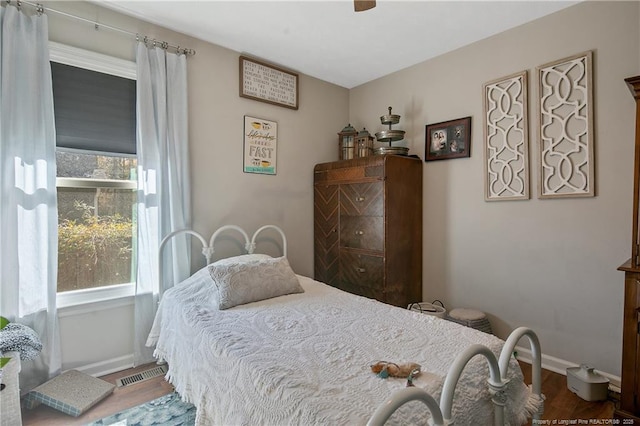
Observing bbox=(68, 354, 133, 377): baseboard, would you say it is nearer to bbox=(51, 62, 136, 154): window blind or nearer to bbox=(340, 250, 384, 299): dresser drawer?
bbox=(51, 62, 136, 154): window blind

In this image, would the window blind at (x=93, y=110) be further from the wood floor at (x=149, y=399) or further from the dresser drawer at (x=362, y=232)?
the dresser drawer at (x=362, y=232)

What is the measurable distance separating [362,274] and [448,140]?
57.8 inches

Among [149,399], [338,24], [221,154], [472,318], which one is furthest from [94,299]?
[472,318]

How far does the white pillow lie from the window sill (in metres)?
0.80

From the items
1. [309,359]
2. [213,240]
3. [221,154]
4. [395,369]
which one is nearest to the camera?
[395,369]

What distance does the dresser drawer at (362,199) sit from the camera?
2895 millimetres

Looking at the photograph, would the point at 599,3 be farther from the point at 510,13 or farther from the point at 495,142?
the point at 495,142

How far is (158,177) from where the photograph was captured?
8.13ft

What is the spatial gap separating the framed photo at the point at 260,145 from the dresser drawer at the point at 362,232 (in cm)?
90

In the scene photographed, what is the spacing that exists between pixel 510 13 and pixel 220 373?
3.00 metres

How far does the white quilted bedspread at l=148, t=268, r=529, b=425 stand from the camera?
112 cm

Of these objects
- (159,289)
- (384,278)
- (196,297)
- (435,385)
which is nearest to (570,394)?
(384,278)

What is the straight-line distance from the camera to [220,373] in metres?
1.44

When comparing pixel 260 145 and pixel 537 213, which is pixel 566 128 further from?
pixel 260 145
